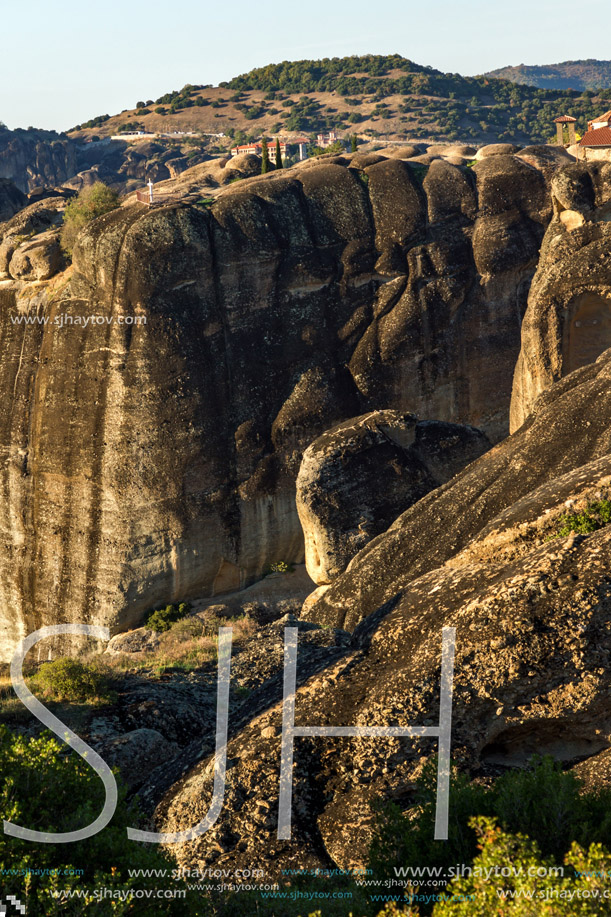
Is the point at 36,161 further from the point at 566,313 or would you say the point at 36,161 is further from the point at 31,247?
the point at 566,313

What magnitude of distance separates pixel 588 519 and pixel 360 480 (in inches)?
449

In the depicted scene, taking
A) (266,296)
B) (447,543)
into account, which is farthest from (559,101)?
(447,543)

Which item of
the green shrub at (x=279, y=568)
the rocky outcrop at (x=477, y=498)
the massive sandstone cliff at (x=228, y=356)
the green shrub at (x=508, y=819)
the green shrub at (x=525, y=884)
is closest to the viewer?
the green shrub at (x=525, y=884)

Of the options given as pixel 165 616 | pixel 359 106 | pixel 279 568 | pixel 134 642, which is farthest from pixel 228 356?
pixel 359 106

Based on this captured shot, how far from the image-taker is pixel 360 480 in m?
27.0

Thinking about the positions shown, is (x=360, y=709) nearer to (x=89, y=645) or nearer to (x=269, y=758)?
(x=269, y=758)

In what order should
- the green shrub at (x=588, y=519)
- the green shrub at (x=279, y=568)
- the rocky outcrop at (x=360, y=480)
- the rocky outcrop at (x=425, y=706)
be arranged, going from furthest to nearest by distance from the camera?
1. the green shrub at (x=279, y=568)
2. the rocky outcrop at (x=360, y=480)
3. the green shrub at (x=588, y=519)
4. the rocky outcrop at (x=425, y=706)

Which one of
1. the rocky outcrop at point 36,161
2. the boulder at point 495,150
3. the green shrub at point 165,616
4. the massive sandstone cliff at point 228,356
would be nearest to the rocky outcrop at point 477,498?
the green shrub at point 165,616

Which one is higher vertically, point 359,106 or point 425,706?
point 359,106

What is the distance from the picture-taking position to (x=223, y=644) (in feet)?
70.9

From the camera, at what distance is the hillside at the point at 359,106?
126312 mm

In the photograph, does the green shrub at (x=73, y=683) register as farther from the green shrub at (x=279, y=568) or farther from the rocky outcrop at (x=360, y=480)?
the green shrub at (x=279, y=568)

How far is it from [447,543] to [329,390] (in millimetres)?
12545

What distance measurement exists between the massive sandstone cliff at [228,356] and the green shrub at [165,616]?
425 mm
